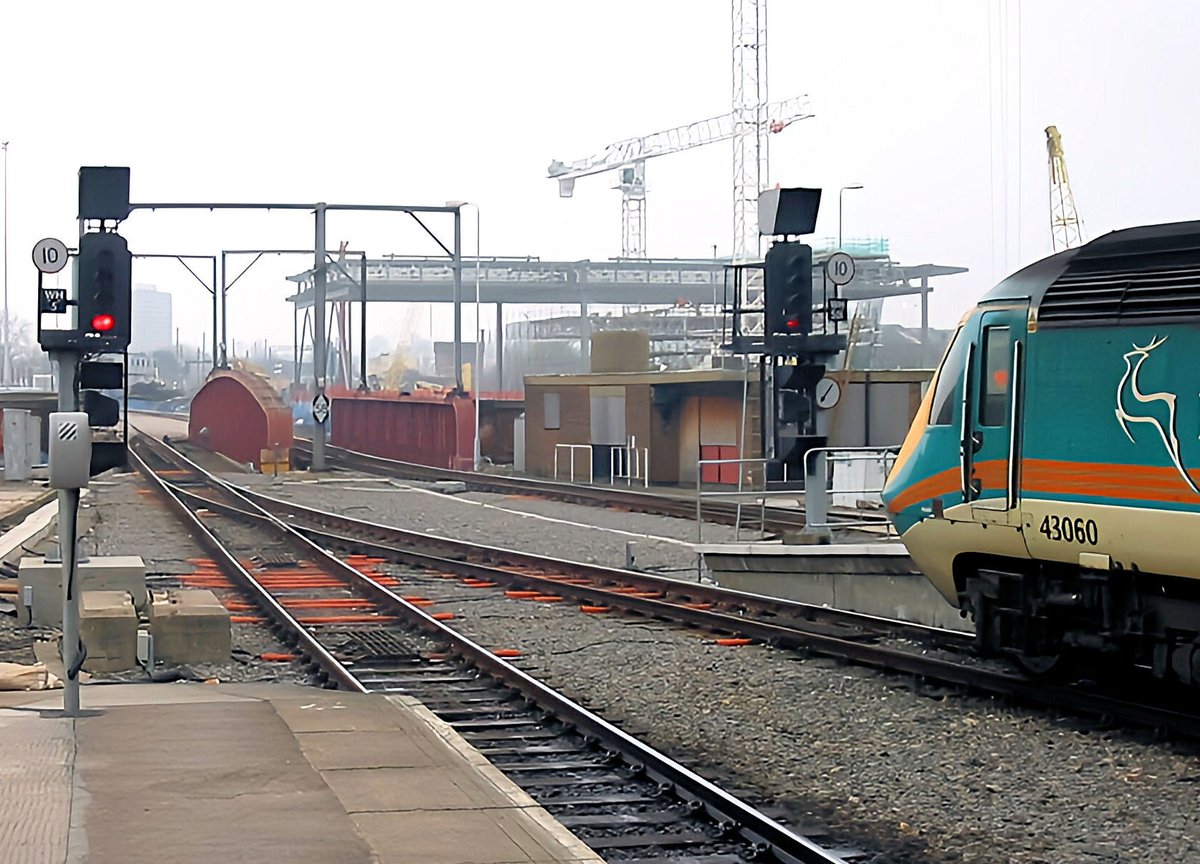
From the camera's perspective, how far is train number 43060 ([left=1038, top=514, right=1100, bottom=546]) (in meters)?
10.4

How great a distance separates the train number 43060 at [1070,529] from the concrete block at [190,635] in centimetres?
709

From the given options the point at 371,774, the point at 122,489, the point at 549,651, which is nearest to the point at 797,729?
the point at 371,774

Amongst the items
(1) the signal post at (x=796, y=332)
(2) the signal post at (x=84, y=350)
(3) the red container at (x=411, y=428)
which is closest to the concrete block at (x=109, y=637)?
(2) the signal post at (x=84, y=350)

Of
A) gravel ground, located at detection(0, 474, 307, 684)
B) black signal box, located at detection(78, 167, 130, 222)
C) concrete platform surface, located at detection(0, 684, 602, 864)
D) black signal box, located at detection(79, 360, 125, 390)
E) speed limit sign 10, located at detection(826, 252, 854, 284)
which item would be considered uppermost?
black signal box, located at detection(78, 167, 130, 222)

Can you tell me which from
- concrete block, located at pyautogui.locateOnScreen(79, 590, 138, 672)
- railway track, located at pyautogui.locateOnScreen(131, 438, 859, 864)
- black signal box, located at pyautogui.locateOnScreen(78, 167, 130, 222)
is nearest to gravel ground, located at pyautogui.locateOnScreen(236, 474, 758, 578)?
railway track, located at pyautogui.locateOnScreen(131, 438, 859, 864)

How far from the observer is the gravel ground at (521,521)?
956 inches

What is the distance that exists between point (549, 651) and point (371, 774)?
228 inches

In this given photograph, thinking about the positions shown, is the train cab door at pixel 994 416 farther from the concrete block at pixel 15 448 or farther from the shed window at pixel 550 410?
the concrete block at pixel 15 448

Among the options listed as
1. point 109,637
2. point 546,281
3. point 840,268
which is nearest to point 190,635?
point 109,637

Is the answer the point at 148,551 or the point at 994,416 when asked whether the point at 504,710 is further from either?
the point at 148,551

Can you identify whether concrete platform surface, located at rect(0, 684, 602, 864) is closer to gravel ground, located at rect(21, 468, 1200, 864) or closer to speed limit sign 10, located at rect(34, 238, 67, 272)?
gravel ground, located at rect(21, 468, 1200, 864)

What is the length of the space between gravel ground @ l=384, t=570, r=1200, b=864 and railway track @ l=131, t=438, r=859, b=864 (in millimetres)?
425

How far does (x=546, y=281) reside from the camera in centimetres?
12650

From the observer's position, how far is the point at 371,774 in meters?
8.85
